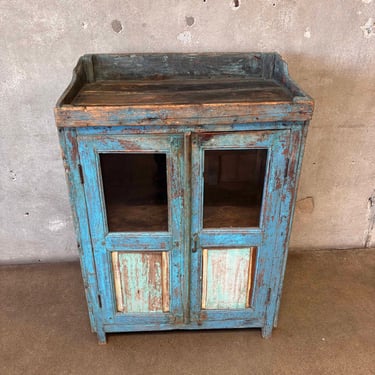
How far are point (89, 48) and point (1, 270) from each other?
1410 mm

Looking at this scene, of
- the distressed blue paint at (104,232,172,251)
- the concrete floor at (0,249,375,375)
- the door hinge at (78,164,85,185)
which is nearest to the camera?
the door hinge at (78,164,85,185)

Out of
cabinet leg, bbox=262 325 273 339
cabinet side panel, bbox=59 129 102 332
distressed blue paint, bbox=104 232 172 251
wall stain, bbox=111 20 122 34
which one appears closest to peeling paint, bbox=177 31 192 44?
wall stain, bbox=111 20 122 34

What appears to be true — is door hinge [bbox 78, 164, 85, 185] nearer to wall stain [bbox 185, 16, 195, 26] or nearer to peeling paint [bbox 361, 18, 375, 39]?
wall stain [bbox 185, 16, 195, 26]

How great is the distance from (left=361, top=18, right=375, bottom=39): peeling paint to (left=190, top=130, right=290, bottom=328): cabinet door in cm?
89

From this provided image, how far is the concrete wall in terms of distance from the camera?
5.95 feet

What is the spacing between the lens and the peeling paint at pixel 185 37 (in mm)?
1864

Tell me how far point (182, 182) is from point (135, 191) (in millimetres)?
244

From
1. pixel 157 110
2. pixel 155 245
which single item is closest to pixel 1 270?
pixel 155 245

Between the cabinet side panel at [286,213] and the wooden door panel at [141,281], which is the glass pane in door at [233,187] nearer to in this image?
the cabinet side panel at [286,213]

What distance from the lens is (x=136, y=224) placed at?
5.34 feet

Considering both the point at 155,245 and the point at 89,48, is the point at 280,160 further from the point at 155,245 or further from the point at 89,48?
the point at 89,48

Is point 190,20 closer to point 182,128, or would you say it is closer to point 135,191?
point 182,128

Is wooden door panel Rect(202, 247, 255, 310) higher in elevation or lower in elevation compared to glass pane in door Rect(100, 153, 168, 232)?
lower

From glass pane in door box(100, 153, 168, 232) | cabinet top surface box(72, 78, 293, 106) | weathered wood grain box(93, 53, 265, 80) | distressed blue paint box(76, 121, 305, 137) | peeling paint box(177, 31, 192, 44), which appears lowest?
glass pane in door box(100, 153, 168, 232)
